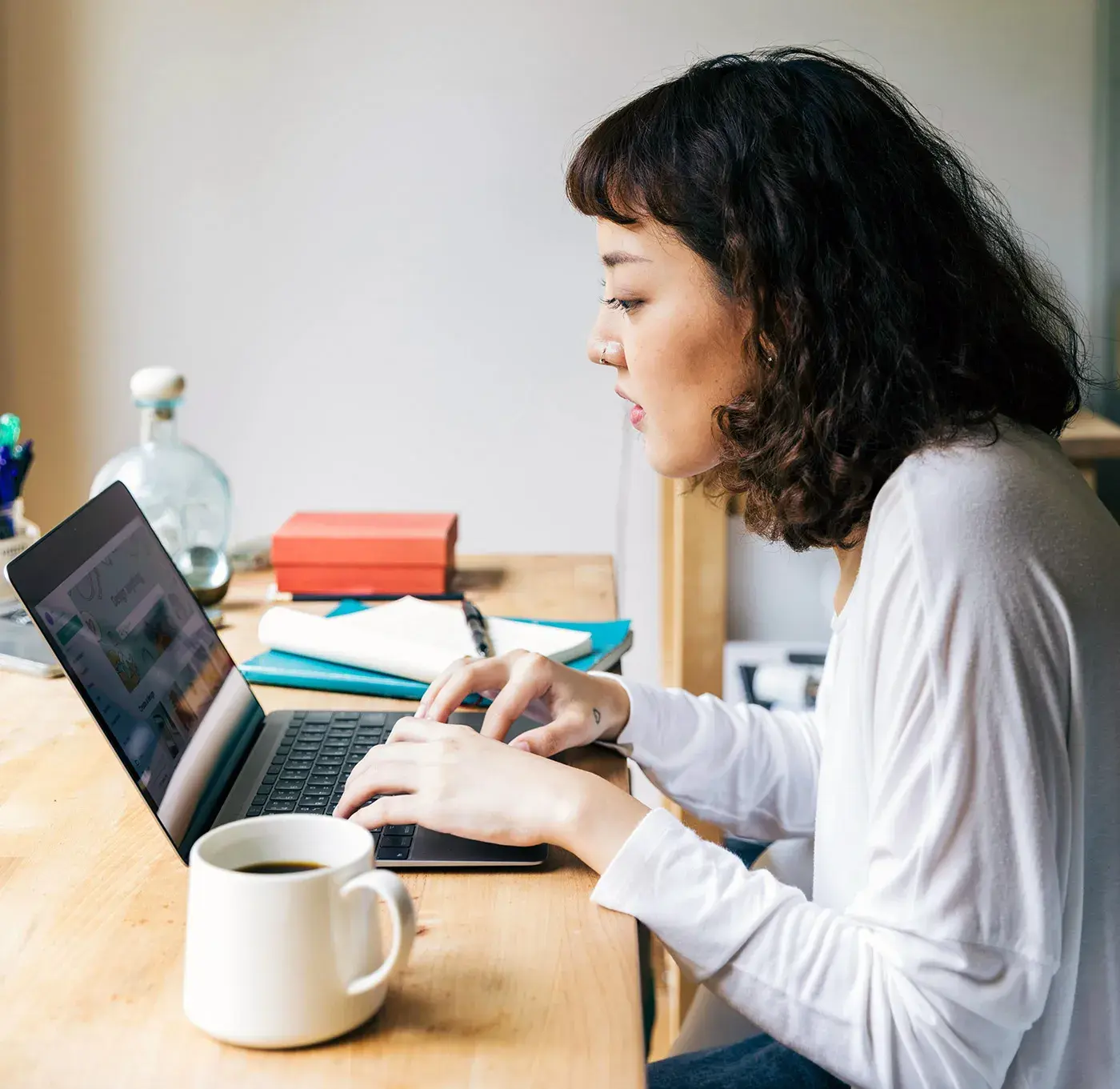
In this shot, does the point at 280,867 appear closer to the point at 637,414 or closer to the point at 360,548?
the point at 637,414

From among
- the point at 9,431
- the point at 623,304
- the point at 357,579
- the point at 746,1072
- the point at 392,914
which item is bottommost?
the point at 746,1072

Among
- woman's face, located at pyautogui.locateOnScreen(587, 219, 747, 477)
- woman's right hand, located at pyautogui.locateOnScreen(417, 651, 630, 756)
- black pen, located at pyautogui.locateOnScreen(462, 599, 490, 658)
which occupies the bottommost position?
black pen, located at pyautogui.locateOnScreen(462, 599, 490, 658)

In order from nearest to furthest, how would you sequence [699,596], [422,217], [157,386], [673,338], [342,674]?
[673,338] → [342,674] → [157,386] → [699,596] → [422,217]

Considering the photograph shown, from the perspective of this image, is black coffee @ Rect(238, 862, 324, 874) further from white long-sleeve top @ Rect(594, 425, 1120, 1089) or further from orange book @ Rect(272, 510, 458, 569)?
orange book @ Rect(272, 510, 458, 569)

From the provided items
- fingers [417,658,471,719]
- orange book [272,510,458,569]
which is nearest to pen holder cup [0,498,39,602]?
orange book [272,510,458,569]

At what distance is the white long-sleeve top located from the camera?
655mm

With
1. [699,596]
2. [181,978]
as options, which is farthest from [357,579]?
[181,978]

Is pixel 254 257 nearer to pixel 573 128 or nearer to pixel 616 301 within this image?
pixel 573 128

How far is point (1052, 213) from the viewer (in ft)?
6.70

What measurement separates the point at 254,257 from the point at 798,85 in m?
1.47

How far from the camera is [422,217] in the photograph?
210 centimetres

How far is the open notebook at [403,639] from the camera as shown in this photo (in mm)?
1104

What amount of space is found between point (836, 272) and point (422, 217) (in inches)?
56.3

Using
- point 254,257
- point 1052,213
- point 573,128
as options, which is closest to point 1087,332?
point 1052,213
